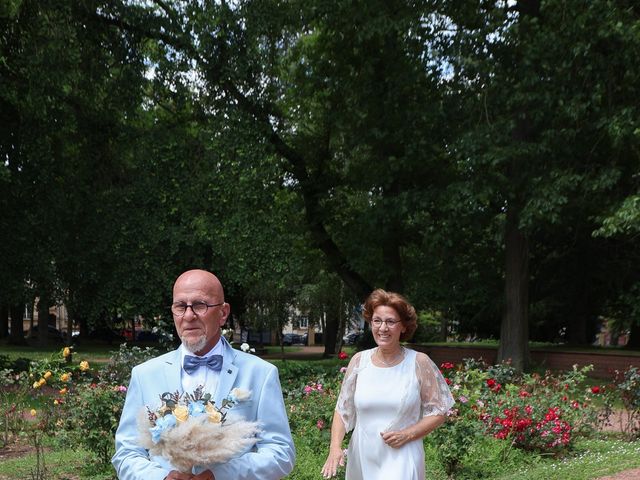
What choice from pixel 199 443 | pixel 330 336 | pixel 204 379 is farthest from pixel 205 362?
pixel 330 336

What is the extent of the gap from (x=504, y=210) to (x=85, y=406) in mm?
14495

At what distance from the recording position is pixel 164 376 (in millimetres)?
2986

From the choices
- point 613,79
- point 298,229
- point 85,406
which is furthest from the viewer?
point 298,229

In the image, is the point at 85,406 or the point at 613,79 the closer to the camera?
the point at 85,406

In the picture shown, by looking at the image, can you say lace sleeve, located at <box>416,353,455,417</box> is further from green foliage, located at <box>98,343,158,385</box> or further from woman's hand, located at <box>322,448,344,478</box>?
green foliage, located at <box>98,343,158,385</box>

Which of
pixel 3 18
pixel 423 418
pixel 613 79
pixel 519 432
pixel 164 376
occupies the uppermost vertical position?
pixel 3 18

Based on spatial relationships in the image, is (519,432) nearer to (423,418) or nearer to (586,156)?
(423,418)

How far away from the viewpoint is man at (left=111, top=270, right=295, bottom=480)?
293 cm

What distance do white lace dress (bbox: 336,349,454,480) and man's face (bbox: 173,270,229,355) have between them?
8.02ft

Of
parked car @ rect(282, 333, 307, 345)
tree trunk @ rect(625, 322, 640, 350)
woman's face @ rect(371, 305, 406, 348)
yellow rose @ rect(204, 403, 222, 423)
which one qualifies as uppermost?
woman's face @ rect(371, 305, 406, 348)

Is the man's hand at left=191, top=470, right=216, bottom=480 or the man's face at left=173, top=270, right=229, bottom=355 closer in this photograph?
the man's hand at left=191, top=470, right=216, bottom=480

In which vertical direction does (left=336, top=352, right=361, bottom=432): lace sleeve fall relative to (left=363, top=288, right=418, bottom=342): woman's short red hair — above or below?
below

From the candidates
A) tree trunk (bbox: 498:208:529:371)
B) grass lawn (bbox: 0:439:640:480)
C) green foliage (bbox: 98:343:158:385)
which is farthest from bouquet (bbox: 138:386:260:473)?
tree trunk (bbox: 498:208:529:371)

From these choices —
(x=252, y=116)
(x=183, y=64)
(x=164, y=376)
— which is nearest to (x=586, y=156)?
(x=252, y=116)
